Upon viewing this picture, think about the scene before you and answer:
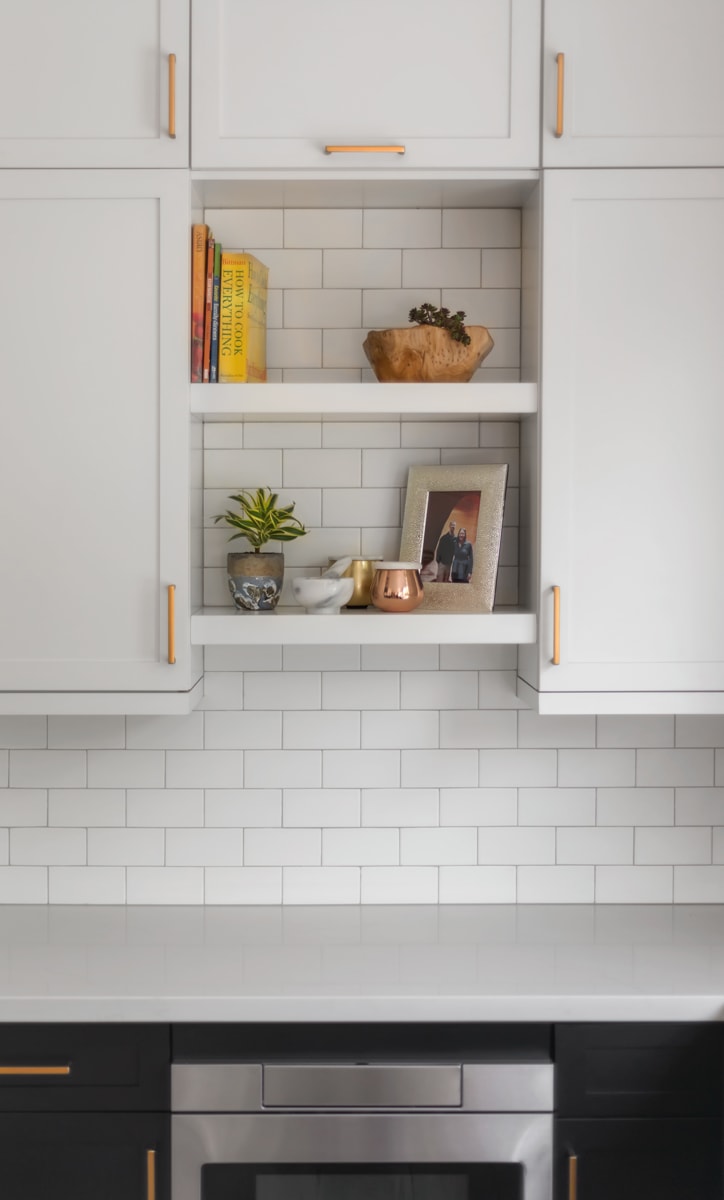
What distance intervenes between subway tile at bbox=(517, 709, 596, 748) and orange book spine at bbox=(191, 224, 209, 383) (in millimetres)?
1031

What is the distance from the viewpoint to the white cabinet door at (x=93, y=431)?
1892 mm

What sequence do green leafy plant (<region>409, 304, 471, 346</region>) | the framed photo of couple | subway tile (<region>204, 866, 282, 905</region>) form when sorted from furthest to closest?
subway tile (<region>204, 866, 282, 905</region>)
the framed photo of couple
green leafy plant (<region>409, 304, 471, 346</region>)

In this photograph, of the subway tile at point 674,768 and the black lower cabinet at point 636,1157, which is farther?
the subway tile at point 674,768

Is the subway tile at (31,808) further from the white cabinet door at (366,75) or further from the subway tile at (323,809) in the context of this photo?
the white cabinet door at (366,75)

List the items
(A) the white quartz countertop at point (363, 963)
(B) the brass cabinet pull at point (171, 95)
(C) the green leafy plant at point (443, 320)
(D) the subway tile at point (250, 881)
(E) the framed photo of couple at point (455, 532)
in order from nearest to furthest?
(A) the white quartz countertop at point (363, 963) < (B) the brass cabinet pull at point (171, 95) < (C) the green leafy plant at point (443, 320) < (E) the framed photo of couple at point (455, 532) < (D) the subway tile at point (250, 881)

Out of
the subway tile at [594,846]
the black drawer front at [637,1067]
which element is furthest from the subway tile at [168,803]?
the black drawer front at [637,1067]

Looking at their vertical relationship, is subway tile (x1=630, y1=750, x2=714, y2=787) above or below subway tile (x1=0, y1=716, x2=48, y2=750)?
below

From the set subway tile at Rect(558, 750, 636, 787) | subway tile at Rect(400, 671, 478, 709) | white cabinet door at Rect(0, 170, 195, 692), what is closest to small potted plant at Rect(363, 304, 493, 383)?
white cabinet door at Rect(0, 170, 195, 692)

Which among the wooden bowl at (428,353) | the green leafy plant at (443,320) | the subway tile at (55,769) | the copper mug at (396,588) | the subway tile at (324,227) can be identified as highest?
the subway tile at (324,227)

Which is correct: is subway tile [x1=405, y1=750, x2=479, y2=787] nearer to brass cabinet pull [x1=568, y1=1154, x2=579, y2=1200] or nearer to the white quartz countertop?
the white quartz countertop

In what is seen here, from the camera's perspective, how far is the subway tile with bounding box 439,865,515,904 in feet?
7.36

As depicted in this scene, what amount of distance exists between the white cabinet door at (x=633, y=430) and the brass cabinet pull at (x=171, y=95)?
69 centimetres

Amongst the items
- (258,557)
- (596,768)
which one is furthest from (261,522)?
(596,768)

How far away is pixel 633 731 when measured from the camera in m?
2.26
